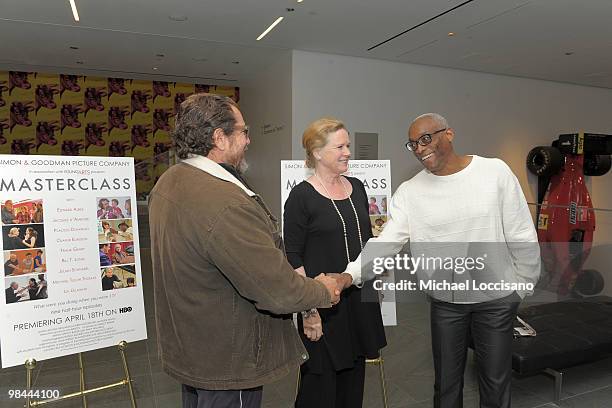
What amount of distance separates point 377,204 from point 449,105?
5.75 meters

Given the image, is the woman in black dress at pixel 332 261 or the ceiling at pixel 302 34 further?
the ceiling at pixel 302 34

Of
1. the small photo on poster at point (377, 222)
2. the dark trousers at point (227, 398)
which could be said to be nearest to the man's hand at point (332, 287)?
the dark trousers at point (227, 398)

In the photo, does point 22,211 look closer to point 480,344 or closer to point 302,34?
point 480,344

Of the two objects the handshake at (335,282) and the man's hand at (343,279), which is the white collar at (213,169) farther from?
the man's hand at (343,279)

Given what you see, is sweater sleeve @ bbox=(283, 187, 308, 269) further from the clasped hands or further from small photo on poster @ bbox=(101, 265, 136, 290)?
small photo on poster @ bbox=(101, 265, 136, 290)

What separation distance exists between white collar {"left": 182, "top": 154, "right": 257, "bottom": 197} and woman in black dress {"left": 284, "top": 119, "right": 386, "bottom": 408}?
2.16ft

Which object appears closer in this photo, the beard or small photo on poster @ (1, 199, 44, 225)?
the beard

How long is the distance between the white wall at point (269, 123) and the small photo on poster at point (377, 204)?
4.35 meters

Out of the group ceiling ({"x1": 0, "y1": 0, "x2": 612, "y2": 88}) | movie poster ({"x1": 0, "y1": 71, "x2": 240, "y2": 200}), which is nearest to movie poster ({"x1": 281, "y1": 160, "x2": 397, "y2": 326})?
ceiling ({"x1": 0, "y1": 0, "x2": 612, "y2": 88})

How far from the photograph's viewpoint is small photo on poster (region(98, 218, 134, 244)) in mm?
2336

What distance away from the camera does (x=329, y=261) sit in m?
2.01

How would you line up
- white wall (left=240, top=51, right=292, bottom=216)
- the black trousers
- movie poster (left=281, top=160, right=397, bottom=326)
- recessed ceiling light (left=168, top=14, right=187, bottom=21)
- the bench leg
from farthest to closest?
white wall (left=240, top=51, right=292, bottom=216), recessed ceiling light (left=168, top=14, right=187, bottom=21), the bench leg, movie poster (left=281, top=160, right=397, bottom=326), the black trousers

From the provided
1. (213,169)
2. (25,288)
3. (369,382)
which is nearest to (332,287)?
(213,169)

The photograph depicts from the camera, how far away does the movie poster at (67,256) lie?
2.11 metres
